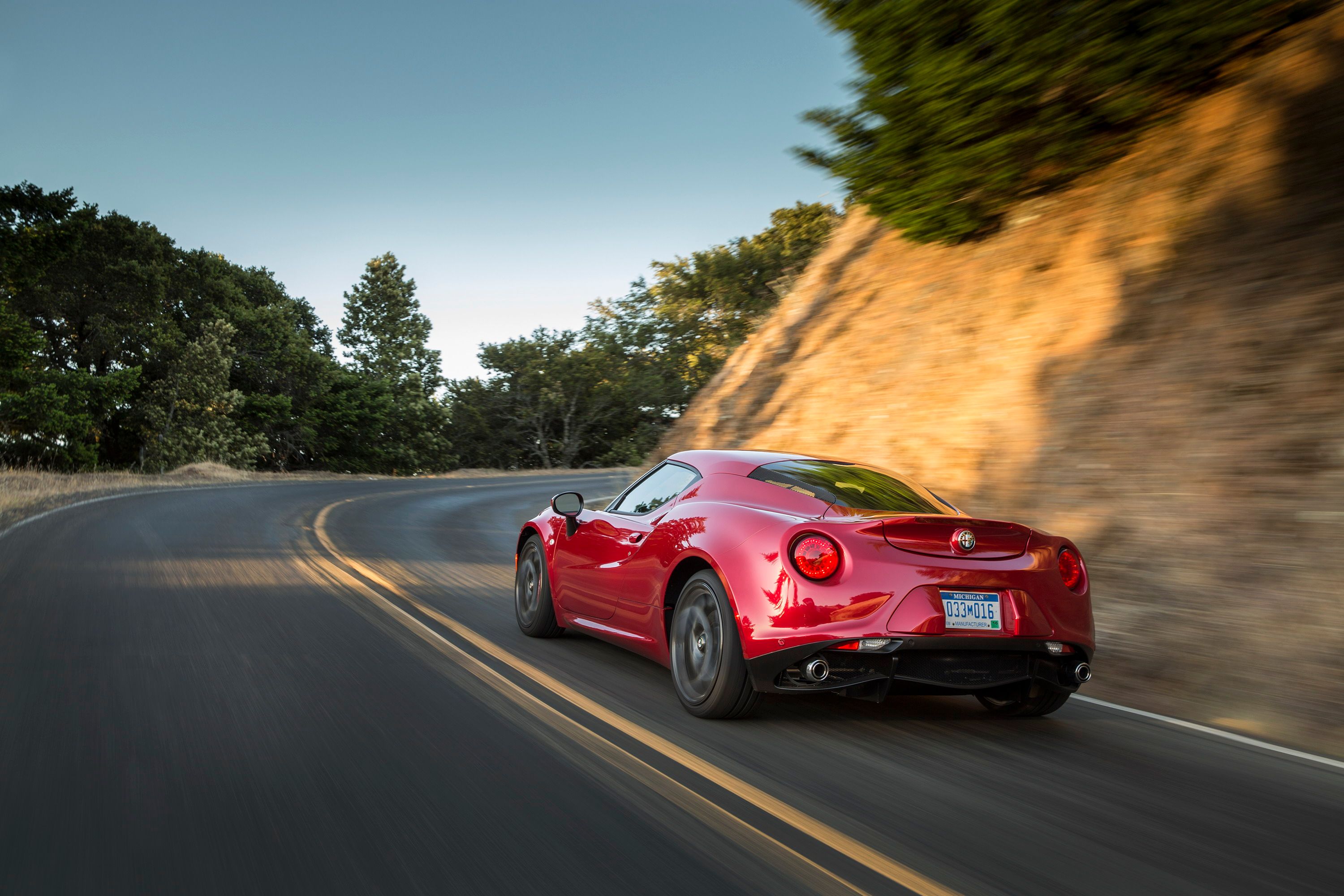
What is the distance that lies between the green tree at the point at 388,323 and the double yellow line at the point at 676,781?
55.7 m

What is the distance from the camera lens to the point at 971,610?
4.48 meters

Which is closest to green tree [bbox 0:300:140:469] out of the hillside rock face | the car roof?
the hillside rock face

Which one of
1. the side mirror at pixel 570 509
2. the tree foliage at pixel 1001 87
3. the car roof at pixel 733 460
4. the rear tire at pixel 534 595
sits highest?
the tree foliage at pixel 1001 87

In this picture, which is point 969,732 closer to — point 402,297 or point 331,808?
point 331,808

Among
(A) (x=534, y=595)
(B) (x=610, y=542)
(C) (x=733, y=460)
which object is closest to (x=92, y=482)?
(A) (x=534, y=595)

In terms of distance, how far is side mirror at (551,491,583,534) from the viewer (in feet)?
22.0

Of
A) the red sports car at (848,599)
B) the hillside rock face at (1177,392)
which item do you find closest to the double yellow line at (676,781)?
the red sports car at (848,599)

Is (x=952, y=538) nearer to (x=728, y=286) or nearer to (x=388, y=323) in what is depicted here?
(x=728, y=286)

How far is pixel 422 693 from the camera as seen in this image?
205 inches

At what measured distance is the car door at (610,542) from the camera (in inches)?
230

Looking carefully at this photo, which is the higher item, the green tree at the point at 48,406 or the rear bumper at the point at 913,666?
the green tree at the point at 48,406

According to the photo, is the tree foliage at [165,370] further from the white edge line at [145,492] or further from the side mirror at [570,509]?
the side mirror at [570,509]

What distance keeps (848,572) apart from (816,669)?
0.44 metres

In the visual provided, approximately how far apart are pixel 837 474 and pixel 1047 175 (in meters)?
6.76
